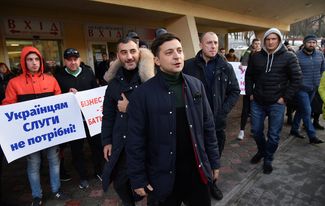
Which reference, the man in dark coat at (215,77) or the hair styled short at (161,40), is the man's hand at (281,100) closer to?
the man in dark coat at (215,77)

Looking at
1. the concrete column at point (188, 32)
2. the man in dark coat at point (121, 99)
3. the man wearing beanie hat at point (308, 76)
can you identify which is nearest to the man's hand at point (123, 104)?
the man in dark coat at point (121, 99)

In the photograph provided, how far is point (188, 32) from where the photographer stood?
413 inches

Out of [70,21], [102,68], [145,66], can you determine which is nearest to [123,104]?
[145,66]

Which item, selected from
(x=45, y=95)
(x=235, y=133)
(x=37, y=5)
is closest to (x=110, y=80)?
(x=45, y=95)

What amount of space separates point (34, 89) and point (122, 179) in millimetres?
1728

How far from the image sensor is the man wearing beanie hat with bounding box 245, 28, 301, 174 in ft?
12.7

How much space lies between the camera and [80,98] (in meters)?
3.78

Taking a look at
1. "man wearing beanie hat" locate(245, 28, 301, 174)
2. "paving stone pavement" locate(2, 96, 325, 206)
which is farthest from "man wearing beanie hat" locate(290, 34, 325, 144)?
"man wearing beanie hat" locate(245, 28, 301, 174)

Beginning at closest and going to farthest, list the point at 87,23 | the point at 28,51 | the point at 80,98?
the point at 28,51
the point at 80,98
the point at 87,23

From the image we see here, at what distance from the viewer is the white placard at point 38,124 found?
10.3 ft

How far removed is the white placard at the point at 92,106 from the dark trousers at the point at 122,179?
146cm

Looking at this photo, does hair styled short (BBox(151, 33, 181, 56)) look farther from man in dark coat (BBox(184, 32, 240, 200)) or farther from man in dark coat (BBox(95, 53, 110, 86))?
man in dark coat (BBox(95, 53, 110, 86))

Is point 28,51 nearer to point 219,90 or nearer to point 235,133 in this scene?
point 219,90

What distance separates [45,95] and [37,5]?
5581mm
